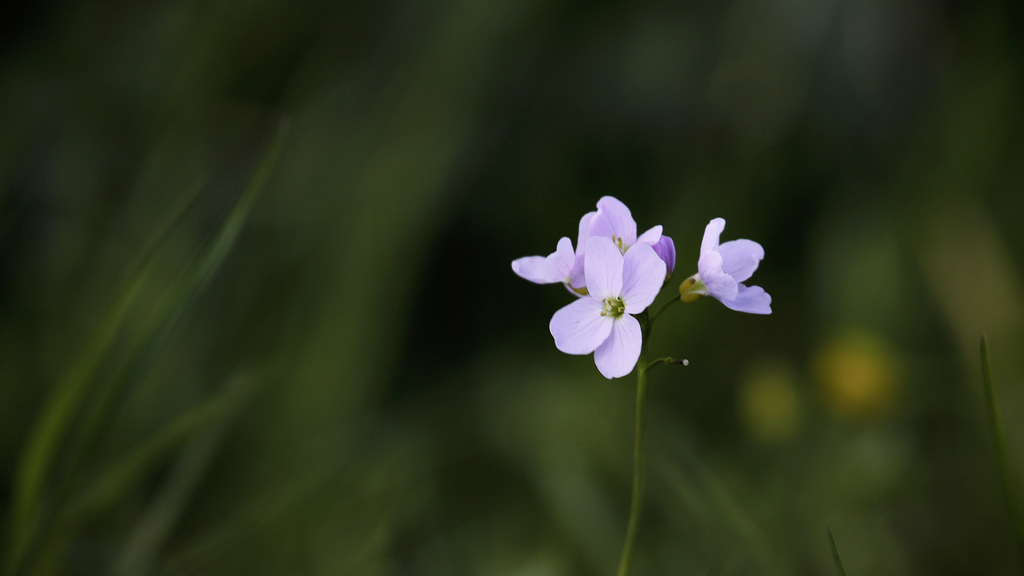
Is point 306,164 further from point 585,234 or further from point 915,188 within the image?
point 915,188

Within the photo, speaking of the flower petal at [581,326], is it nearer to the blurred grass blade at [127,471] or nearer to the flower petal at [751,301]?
the flower petal at [751,301]

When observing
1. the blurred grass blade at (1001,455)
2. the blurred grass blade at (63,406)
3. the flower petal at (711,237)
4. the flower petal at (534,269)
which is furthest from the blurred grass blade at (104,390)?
the blurred grass blade at (1001,455)

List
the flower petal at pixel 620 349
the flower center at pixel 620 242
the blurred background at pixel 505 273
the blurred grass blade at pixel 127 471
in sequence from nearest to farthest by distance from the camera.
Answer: the flower petal at pixel 620 349 → the flower center at pixel 620 242 → the blurred grass blade at pixel 127 471 → the blurred background at pixel 505 273

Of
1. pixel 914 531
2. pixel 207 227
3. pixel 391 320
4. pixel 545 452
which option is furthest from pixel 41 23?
pixel 914 531

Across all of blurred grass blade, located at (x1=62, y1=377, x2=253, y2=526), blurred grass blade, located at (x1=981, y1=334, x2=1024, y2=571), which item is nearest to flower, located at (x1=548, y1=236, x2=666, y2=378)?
blurred grass blade, located at (x1=981, y1=334, x2=1024, y2=571)

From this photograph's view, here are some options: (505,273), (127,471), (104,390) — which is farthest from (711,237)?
(505,273)

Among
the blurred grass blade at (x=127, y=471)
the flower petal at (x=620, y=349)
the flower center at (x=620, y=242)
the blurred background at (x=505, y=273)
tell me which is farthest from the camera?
the blurred background at (x=505, y=273)

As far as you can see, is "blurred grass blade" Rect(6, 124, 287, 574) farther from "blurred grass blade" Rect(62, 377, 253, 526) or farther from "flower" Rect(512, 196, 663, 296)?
"flower" Rect(512, 196, 663, 296)

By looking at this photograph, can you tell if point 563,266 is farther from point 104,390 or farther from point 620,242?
point 104,390
